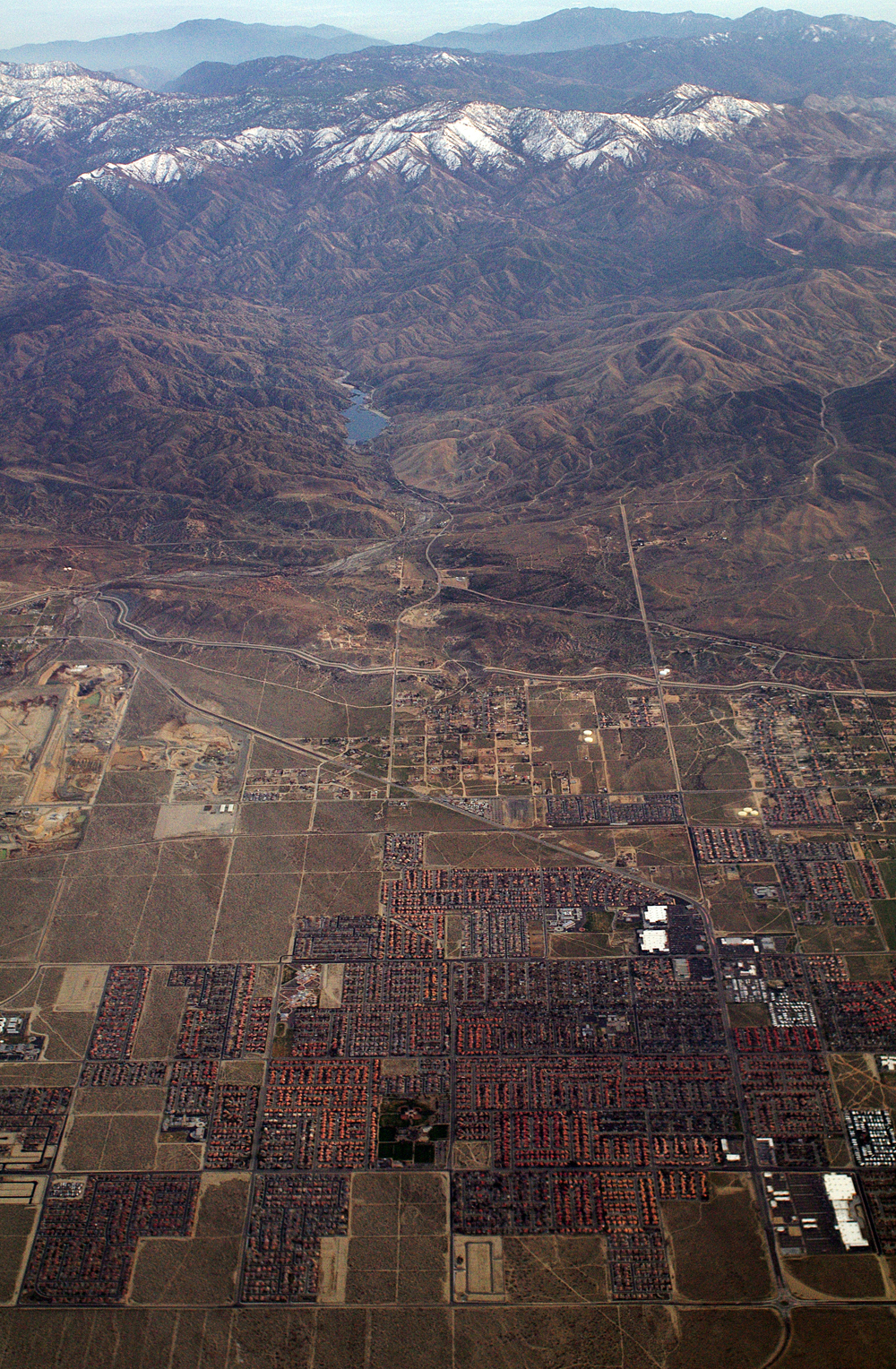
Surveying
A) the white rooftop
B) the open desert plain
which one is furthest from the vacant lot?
the white rooftop

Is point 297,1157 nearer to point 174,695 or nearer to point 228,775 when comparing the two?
point 228,775

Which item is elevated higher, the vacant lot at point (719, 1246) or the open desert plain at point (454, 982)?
the open desert plain at point (454, 982)

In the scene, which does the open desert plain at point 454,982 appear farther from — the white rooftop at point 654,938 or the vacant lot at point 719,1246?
the white rooftop at point 654,938

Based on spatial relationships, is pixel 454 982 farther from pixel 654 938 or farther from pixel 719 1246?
pixel 719 1246

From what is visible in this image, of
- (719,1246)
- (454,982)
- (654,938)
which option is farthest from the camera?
(654,938)

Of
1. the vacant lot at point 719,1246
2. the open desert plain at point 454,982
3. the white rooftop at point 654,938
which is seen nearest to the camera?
the vacant lot at point 719,1246

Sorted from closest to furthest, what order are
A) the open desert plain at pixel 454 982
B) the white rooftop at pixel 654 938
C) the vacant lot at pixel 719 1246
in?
the vacant lot at pixel 719 1246, the open desert plain at pixel 454 982, the white rooftop at pixel 654 938

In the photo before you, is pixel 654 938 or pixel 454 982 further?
pixel 654 938

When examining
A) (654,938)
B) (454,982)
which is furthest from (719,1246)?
(454,982)

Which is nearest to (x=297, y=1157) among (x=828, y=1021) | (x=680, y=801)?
(x=828, y=1021)

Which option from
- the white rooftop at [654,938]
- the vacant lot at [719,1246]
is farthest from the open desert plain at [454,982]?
the white rooftop at [654,938]

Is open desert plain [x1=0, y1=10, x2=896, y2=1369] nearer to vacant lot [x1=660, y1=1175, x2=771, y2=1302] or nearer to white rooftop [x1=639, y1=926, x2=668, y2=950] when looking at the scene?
vacant lot [x1=660, y1=1175, x2=771, y2=1302]
